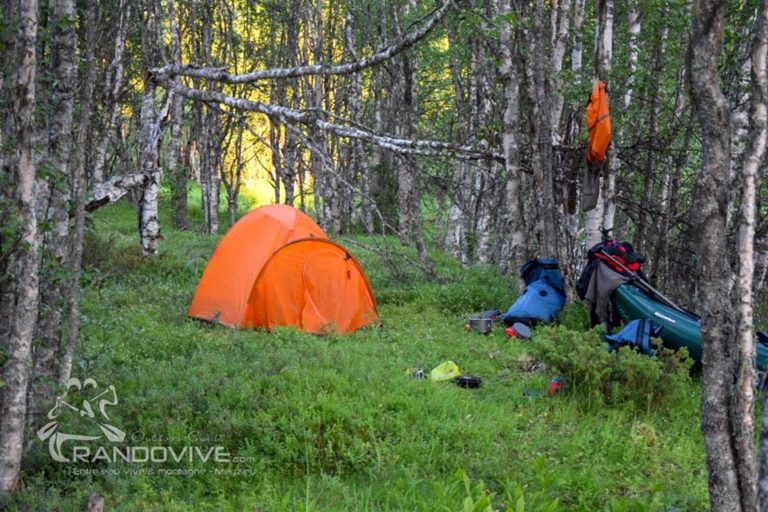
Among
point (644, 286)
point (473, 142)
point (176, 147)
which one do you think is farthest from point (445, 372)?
point (176, 147)

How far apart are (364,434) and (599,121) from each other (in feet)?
16.6

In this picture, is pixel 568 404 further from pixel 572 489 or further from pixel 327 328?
pixel 327 328

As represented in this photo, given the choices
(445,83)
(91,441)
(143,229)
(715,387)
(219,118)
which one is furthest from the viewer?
(445,83)

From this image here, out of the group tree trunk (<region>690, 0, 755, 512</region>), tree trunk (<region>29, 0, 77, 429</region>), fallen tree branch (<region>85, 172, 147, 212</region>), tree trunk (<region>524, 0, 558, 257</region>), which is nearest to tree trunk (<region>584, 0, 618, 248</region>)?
tree trunk (<region>524, 0, 558, 257</region>)

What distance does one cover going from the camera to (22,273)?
484cm

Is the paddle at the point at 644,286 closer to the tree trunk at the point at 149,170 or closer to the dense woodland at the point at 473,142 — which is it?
the dense woodland at the point at 473,142

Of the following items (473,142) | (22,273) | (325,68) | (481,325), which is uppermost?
(325,68)

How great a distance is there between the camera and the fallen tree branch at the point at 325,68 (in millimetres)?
5719

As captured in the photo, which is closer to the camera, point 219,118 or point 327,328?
point 327,328

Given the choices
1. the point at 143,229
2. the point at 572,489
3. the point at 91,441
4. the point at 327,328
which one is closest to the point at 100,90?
the point at 143,229

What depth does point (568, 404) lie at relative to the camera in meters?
6.54

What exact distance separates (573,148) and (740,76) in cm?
224

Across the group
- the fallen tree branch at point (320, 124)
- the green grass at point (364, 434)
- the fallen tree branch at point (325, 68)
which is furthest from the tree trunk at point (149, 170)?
the green grass at point (364, 434)

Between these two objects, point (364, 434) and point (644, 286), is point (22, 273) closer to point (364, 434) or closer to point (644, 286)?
point (364, 434)
